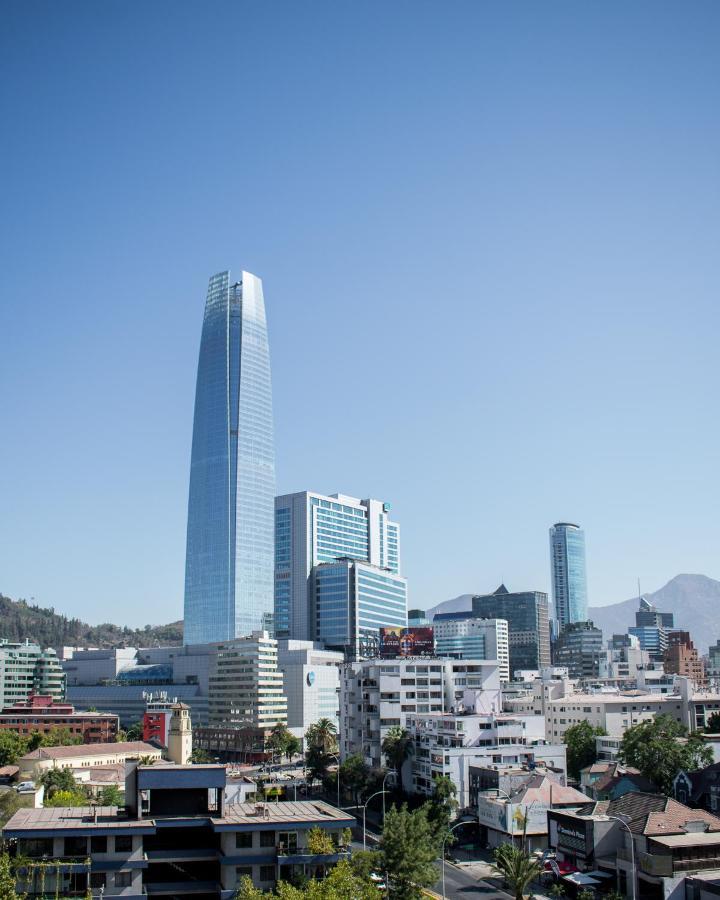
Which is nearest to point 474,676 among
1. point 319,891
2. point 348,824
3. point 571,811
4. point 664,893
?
point 571,811

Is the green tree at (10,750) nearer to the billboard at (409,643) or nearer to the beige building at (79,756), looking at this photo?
the beige building at (79,756)

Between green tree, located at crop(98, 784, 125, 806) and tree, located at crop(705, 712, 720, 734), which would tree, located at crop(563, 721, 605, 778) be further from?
green tree, located at crop(98, 784, 125, 806)

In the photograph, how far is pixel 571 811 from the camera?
335 ft

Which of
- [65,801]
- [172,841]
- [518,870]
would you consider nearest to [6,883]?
[172,841]

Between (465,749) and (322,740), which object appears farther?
(322,740)

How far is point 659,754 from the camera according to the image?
124750 millimetres

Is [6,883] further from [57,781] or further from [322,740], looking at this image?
[322,740]

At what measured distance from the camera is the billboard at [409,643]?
186625 millimetres

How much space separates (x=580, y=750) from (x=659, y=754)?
2893 centimetres

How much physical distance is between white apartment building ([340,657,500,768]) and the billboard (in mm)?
21236

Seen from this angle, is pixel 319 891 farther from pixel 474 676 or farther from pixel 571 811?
pixel 474 676

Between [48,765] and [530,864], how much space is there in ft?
283

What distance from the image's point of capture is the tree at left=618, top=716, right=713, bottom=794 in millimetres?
124375

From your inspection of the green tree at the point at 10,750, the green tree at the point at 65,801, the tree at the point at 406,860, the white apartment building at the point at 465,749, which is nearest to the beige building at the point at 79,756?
the green tree at the point at 10,750
